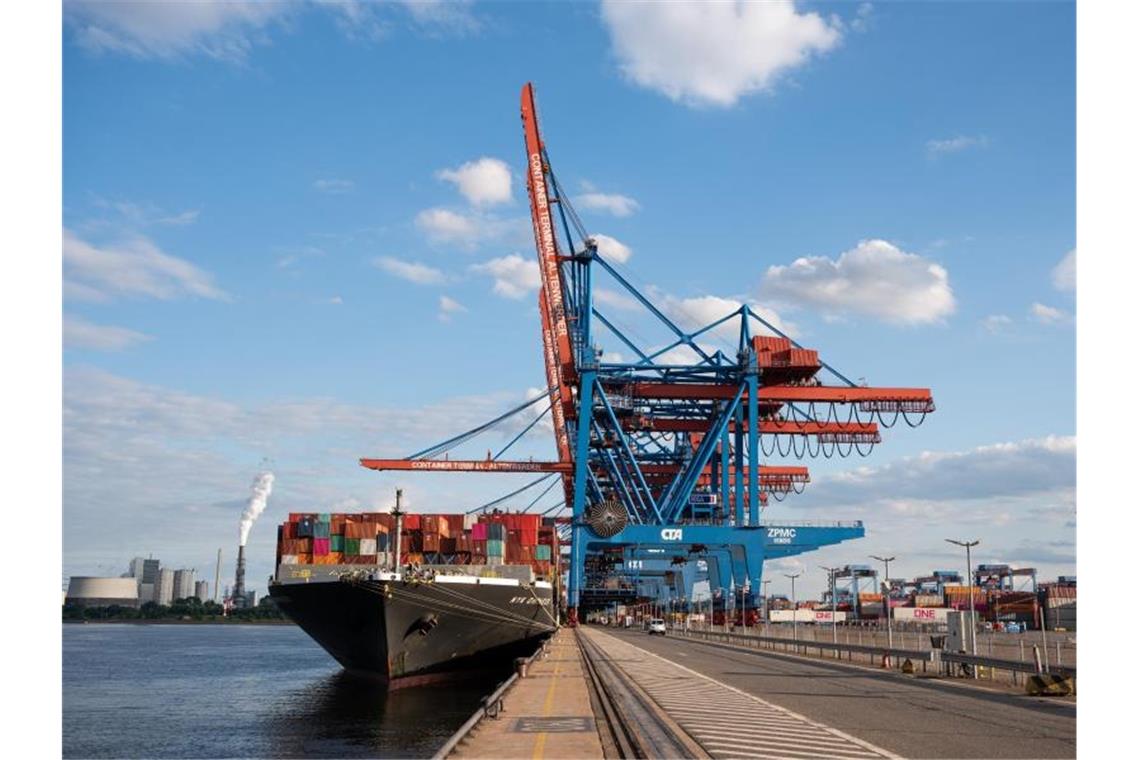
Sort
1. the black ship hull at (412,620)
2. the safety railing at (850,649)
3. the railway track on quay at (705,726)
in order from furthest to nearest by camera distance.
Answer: the black ship hull at (412,620)
the safety railing at (850,649)
the railway track on quay at (705,726)

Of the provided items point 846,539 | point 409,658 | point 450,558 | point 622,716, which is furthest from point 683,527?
point 622,716

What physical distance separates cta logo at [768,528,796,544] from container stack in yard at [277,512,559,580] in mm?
24663

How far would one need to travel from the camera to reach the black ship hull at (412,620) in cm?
4050

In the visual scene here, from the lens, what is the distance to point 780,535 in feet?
239

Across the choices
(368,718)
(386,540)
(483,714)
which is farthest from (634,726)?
(386,540)

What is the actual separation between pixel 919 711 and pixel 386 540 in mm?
35014

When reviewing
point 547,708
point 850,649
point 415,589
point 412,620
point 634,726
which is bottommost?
point 850,649

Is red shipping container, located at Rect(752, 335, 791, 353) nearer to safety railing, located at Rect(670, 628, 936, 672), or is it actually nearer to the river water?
safety railing, located at Rect(670, 628, 936, 672)

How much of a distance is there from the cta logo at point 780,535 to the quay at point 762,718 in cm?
3994

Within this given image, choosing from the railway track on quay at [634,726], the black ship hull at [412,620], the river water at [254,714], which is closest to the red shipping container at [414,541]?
the black ship hull at [412,620]

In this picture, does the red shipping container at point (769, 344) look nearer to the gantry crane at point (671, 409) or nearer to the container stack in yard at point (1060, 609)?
the gantry crane at point (671, 409)

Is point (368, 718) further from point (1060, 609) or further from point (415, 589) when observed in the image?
point (1060, 609)
